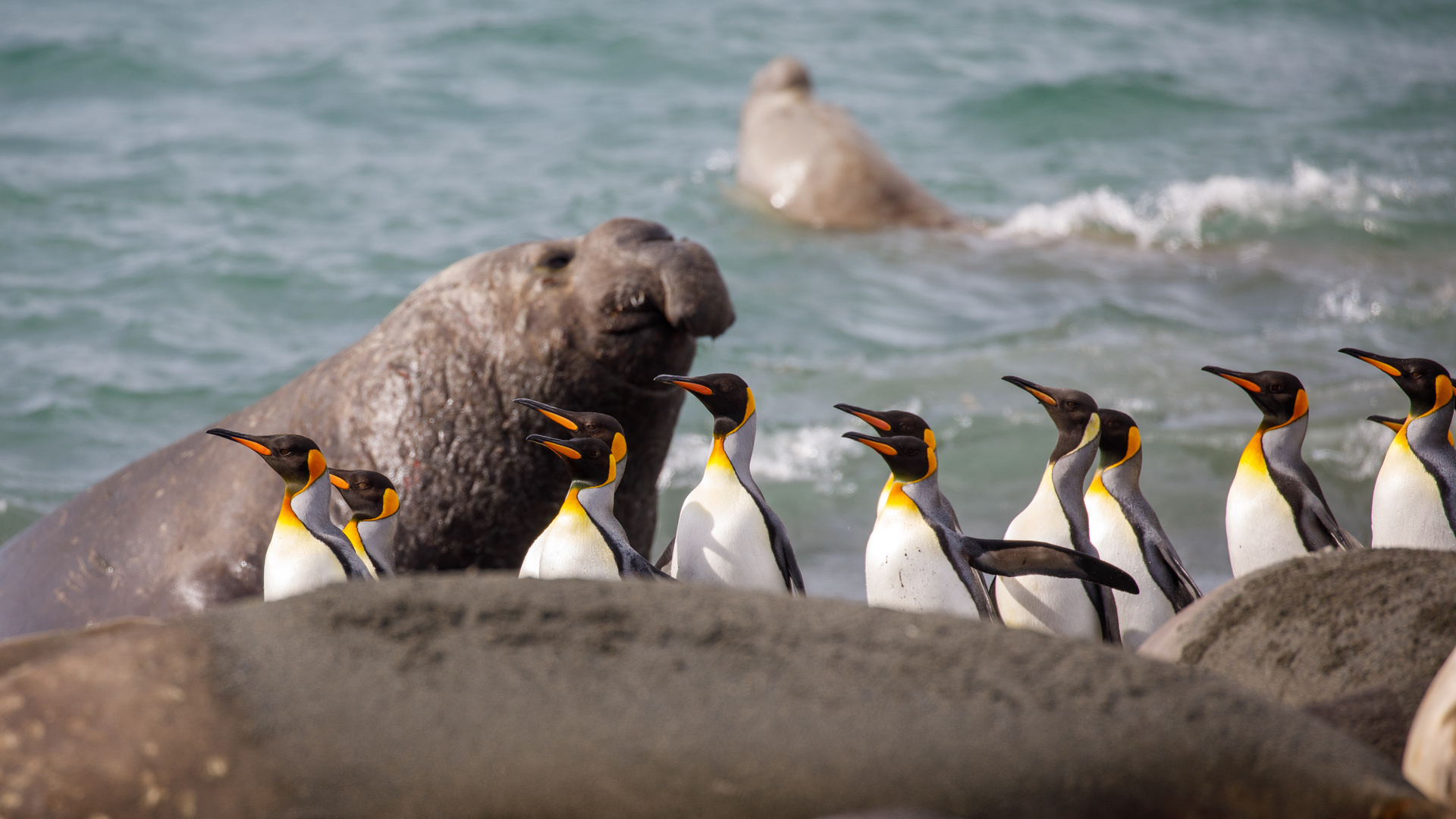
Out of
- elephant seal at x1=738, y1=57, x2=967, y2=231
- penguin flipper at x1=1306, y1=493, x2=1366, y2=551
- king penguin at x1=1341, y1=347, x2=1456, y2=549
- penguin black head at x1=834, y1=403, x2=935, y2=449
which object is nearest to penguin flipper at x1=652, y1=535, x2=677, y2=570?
penguin black head at x1=834, y1=403, x2=935, y2=449

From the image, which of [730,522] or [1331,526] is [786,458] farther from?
[1331,526]

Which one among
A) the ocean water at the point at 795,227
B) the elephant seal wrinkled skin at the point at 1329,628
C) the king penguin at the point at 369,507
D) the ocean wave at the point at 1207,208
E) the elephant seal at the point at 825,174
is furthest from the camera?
the ocean wave at the point at 1207,208

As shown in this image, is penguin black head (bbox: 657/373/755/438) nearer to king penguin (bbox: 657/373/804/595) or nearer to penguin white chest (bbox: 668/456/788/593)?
king penguin (bbox: 657/373/804/595)

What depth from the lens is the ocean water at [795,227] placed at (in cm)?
756

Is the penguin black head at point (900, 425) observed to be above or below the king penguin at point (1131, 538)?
above

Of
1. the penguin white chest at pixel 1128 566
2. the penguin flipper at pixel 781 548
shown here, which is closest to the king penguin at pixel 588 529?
the penguin flipper at pixel 781 548

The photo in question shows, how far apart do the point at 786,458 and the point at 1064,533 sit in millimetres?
2914

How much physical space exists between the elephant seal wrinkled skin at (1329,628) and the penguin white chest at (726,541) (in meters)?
1.62

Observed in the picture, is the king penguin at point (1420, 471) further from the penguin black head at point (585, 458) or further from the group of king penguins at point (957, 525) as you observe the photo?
the penguin black head at point (585, 458)

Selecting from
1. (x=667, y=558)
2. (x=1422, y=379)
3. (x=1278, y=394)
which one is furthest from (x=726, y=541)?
(x=1422, y=379)

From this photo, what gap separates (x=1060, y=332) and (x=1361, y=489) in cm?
282

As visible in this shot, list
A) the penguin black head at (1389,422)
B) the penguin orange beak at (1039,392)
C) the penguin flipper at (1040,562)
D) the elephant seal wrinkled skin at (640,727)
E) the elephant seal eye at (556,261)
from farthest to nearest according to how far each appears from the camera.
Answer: the elephant seal eye at (556,261)
the penguin black head at (1389,422)
the penguin orange beak at (1039,392)
the penguin flipper at (1040,562)
the elephant seal wrinkled skin at (640,727)

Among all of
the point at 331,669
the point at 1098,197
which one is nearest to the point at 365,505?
the point at 331,669

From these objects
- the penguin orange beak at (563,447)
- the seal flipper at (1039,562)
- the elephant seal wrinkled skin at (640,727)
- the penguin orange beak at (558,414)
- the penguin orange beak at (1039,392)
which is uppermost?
the elephant seal wrinkled skin at (640,727)
